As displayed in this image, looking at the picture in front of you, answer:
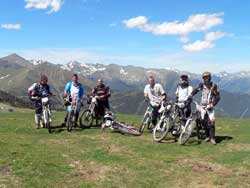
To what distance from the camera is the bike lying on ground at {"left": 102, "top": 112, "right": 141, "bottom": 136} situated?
22191mm

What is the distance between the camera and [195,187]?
40.5 feet

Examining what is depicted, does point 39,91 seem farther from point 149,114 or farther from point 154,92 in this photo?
point 154,92

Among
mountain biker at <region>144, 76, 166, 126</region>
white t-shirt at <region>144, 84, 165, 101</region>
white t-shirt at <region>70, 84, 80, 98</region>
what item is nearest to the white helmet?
white t-shirt at <region>70, 84, 80, 98</region>

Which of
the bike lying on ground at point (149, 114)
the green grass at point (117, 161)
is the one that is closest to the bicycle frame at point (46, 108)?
the green grass at point (117, 161)

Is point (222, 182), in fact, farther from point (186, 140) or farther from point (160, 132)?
point (160, 132)

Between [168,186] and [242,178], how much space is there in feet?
9.12

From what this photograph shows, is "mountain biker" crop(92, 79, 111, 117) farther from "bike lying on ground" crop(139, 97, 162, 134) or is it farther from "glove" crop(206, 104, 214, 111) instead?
"glove" crop(206, 104, 214, 111)

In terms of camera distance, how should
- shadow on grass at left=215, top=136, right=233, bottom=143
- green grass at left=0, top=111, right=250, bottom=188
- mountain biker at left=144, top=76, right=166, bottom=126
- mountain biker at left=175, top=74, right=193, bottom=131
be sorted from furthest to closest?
mountain biker at left=144, top=76, right=166, bottom=126, shadow on grass at left=215, top=136, right=233, bottom=143, mountain biker at left=175, top=74, right=193, bottom=131, green grass at left=0, top=111, right=250, bottom=188

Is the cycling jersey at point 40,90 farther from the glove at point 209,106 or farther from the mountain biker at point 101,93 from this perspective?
the glove at point 209,106

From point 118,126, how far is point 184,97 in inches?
184

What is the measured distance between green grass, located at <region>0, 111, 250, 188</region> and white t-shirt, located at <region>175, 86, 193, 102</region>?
2.23m

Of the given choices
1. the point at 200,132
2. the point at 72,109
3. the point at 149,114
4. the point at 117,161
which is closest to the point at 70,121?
the point at 72,109

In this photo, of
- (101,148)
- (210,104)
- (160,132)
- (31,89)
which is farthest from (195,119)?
(31,89)

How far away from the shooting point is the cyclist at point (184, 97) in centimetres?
1986
